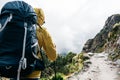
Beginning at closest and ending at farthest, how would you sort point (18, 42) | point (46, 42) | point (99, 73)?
1. point (18, 42)
2. point (46, 42)
3. point (99, 73)

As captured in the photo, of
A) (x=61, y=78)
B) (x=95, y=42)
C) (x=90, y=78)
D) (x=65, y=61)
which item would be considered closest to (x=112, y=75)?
(x=90, y=78)

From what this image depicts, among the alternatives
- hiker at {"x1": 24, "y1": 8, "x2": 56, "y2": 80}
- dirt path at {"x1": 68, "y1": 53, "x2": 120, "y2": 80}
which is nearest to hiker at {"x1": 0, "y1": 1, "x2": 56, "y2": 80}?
hiker at {"x1": 24, "y1": 8, "x2": 56, "y2": 80}

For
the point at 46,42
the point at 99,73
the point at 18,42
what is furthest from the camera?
the point at 99,73

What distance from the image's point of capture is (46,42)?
5.31 meters

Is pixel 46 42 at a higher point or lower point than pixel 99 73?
higher

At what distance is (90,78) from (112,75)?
1.53 metres

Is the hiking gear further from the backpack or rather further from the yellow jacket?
the backpack

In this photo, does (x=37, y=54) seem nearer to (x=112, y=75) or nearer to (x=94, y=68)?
(x=112, y=75)

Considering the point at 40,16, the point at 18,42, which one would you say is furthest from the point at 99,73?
the point at 18,42

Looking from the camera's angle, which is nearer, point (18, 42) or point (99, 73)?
point (18, 42)

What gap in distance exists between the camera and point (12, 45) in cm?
479

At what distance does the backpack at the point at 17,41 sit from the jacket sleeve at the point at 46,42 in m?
0.30

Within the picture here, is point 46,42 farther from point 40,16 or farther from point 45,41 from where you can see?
point 40,16

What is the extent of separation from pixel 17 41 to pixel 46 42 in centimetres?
62
